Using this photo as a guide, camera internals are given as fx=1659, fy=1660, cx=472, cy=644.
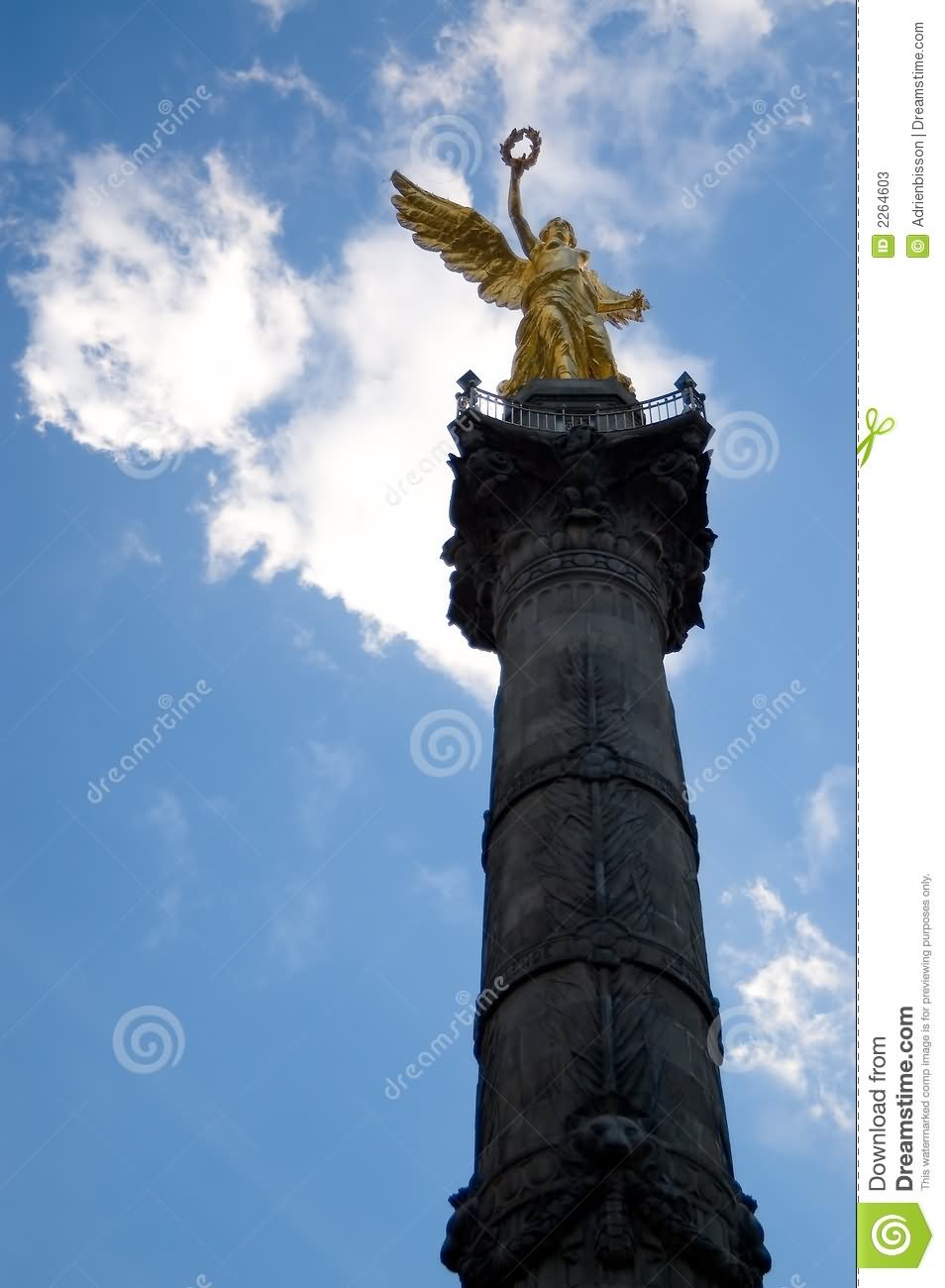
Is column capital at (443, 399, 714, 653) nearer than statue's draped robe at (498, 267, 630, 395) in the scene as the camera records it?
Yes

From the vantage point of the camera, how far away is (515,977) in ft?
55.1

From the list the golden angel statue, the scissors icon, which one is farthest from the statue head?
the scissors icon

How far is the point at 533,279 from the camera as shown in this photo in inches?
1109

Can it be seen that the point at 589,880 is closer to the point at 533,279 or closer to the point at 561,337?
the point at 561,337

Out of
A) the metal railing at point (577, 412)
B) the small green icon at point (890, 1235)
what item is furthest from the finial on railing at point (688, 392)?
the small green icon at point (890, 1235)

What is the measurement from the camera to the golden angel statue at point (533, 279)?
86.5 ft

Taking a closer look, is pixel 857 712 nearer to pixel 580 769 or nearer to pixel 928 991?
pixel 928 991

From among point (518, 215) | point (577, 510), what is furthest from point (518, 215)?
point (577, 510)

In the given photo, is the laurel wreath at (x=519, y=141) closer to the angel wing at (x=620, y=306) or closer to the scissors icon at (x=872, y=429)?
the angel wing at (x=620, y=306)

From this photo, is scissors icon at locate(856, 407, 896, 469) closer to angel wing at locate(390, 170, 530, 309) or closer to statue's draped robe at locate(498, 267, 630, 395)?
statue's draped robe at locate(498, 267, 630, 395)

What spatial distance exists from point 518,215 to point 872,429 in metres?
14.8

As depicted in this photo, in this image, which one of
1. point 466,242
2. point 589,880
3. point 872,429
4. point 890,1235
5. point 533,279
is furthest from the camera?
point 466,242

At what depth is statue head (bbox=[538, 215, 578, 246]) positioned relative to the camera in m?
29.1

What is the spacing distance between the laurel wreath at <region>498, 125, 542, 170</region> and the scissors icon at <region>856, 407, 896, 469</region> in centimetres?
1556
